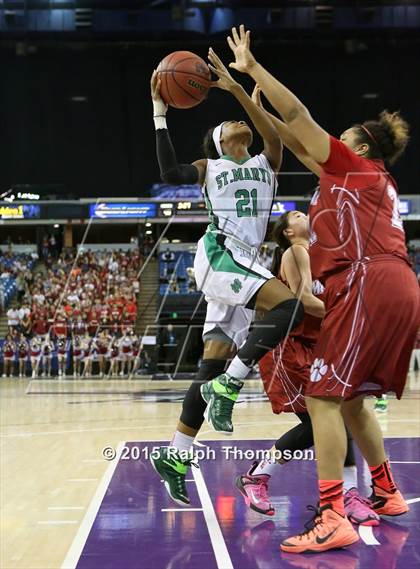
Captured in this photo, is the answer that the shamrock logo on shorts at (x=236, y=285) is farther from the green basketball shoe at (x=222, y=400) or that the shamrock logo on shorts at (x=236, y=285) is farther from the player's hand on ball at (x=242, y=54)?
the player's hand on ball at (x=242, y=54)

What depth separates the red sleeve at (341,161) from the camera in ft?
10.5

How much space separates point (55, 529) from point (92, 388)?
1089 centimetres

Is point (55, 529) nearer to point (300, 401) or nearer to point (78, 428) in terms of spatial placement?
A: point (300, 401)

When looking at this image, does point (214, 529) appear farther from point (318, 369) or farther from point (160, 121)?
point (160, 121)

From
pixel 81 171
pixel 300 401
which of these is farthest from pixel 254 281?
pixel 81 171

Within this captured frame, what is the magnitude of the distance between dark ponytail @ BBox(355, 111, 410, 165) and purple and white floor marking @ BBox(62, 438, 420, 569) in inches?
Answer: 77.2

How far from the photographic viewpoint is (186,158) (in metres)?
24.7

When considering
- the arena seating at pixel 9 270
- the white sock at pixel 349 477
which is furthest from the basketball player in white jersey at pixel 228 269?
the arena seating at pixel 9 270

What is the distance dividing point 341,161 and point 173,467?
1.97 meters

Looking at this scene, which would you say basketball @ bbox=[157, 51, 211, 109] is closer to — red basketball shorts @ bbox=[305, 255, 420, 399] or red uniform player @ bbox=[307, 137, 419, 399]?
red uniform player @ bbox=[307, 137, 419, 399]

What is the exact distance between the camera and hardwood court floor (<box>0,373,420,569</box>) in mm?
4613

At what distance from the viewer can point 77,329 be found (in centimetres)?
1834

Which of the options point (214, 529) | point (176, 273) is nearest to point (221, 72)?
point (214, 529)

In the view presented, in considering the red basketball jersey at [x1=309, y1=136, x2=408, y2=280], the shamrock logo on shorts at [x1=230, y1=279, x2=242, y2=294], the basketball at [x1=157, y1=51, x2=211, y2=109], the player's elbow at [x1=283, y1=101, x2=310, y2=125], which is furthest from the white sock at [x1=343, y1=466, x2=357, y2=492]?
the basketball at [x1=157, y1=51, x2=211, y2=109]
